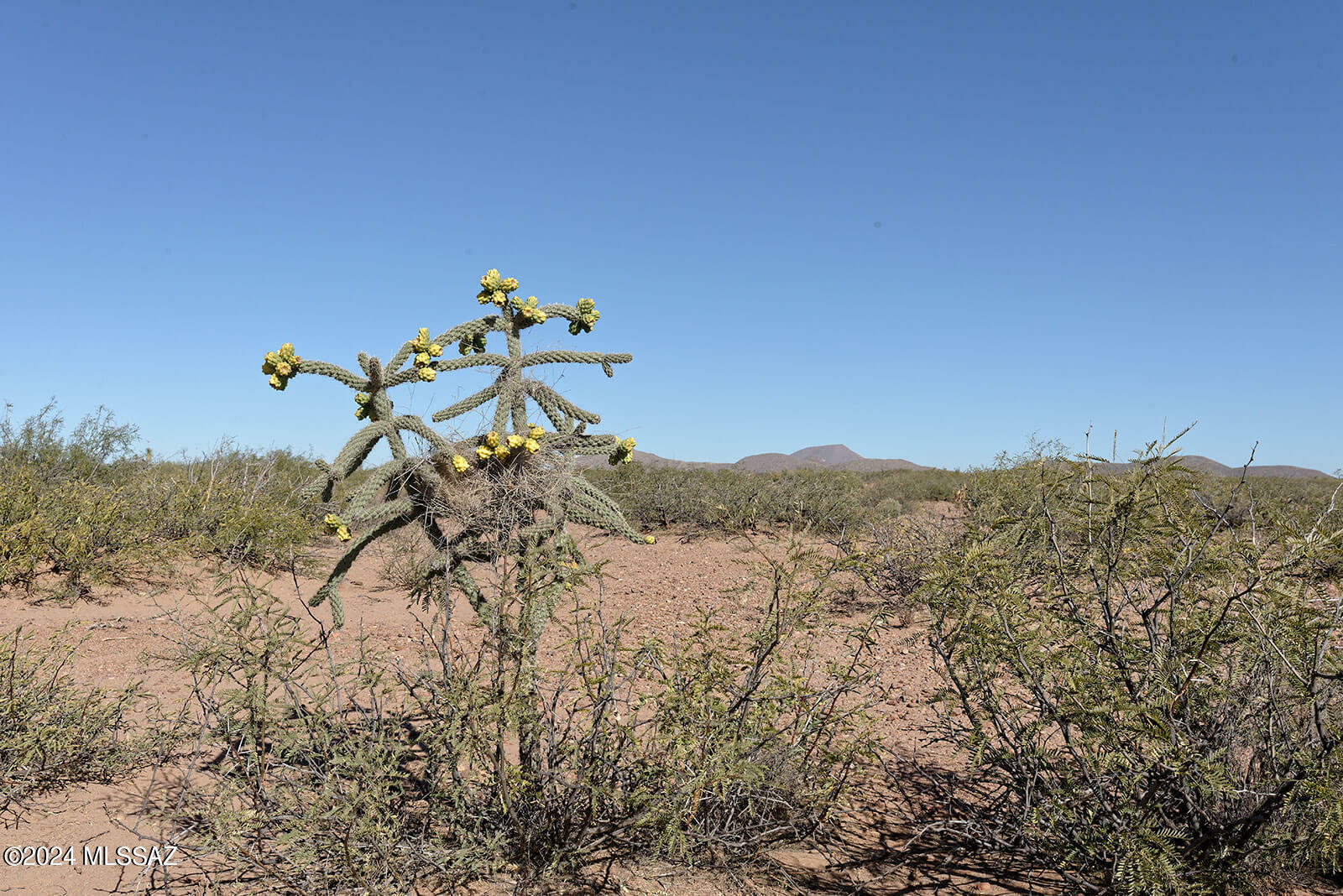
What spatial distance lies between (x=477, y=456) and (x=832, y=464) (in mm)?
26691

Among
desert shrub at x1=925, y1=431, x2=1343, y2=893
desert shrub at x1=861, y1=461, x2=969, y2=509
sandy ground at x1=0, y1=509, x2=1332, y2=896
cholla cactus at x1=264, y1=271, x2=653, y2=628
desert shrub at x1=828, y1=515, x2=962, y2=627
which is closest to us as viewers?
desert shrub at x1=925, y1=431, x2=1343, y2=893

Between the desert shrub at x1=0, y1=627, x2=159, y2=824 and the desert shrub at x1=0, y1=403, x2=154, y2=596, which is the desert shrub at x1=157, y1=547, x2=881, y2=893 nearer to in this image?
the desert shrub at x1=0, y1=627, x2=159, y2=824

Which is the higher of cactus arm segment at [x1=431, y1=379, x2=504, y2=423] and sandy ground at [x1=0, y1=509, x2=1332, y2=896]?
cactus arm segment at [x1=431, y1=379, x2=504, y2=423]

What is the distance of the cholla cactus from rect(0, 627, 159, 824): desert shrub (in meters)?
1.27

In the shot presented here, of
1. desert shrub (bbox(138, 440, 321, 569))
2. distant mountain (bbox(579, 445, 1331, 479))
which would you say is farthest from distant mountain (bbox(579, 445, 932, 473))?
desert shrub (bbox(138, 440, 321, 569))

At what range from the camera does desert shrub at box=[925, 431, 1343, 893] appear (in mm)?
2527

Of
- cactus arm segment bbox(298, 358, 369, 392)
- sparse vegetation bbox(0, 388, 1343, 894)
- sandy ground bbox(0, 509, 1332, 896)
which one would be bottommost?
sandy ground bbox(0, 509, 1332, 896)

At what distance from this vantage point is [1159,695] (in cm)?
265

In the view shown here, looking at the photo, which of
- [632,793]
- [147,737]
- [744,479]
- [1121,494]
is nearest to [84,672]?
[147,737]

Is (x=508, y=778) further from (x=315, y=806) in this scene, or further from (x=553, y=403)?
(x=553, y=403)

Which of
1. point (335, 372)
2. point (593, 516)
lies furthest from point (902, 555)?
point (335, 372)

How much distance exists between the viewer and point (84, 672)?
588cm

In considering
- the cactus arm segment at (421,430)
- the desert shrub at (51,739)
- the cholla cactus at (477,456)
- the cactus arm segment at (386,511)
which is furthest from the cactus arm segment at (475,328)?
the desert shrub at (51,739)

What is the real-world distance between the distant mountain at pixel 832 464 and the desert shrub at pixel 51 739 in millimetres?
3147
